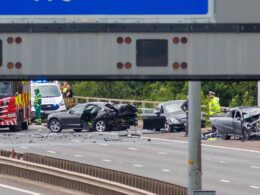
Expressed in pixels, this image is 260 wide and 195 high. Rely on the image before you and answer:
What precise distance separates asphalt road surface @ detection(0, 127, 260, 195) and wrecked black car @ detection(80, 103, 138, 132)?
57 cm

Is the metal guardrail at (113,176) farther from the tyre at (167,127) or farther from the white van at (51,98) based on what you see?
the white van at (51,98)

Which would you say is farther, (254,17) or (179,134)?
(179,134)

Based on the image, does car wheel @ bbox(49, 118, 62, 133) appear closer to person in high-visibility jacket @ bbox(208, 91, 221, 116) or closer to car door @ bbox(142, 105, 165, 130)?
car door @ bbox(142, 105, 165, 130)

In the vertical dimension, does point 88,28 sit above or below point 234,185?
above

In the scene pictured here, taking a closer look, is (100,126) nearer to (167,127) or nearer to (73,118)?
(73,118)

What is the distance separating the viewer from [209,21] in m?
10.3

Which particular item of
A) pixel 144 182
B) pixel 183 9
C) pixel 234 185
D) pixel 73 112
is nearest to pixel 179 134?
pixel 73 112

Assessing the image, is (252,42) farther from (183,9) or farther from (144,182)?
(144,182)

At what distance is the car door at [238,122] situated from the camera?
42719 millimetres

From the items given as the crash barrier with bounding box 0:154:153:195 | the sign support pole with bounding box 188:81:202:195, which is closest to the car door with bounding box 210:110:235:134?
the crash barrier with bounding box 0:154:153:195

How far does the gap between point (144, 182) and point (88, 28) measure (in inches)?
634

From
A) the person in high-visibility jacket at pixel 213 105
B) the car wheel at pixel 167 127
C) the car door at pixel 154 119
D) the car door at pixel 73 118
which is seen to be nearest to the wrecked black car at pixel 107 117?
the car door at pixel 73 118

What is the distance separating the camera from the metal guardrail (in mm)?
23761

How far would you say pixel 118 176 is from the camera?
28.1 meters
